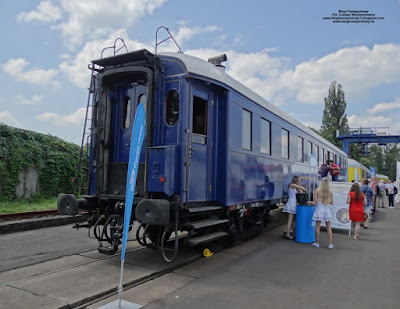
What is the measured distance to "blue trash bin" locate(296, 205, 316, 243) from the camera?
8.48m

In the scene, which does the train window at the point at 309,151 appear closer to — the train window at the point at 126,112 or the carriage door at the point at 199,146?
the carriage door at the point at 199,146

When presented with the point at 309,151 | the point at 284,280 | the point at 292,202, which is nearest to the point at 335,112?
the point at 309,151

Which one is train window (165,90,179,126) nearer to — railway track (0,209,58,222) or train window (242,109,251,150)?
train window (242,109,251,150)

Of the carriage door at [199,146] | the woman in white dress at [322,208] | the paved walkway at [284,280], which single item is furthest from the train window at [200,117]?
the woman in white dress at [322,208]

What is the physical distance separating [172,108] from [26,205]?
8686mm

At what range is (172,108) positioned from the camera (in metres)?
6.03

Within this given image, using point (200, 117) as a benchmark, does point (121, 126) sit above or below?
below

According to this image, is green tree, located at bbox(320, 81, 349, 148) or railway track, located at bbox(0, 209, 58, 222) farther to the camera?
green tree, located at bbox(320, 81, 349, 148)

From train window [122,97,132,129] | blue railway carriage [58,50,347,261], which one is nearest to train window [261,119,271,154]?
blue railway carriage [58,50,347,261]

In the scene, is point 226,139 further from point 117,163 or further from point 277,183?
point 277,183

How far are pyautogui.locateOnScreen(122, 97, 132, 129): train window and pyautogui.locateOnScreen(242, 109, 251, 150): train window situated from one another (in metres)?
2.46

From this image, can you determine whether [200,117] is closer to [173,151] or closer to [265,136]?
[173,151]

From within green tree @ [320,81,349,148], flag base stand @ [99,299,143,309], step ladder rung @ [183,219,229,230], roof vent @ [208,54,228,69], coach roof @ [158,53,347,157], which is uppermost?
green tree @ [320,81,349,148]

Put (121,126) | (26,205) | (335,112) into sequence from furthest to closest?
(335,112) → (26,205) → (121,126)
